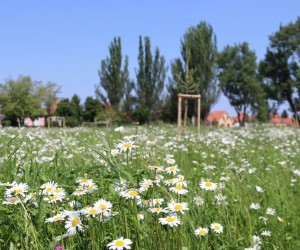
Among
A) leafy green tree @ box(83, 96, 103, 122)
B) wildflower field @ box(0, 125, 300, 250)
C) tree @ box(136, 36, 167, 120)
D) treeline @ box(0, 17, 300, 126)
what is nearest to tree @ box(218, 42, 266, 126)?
treeline @ box(0, 17, 300, 126)

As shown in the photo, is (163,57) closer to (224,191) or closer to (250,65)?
(250,65)

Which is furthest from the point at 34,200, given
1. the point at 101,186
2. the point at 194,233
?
the point at 194,233

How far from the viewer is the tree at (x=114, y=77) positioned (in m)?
33.6

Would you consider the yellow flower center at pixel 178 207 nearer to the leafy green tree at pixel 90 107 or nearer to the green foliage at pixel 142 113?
the green foliage at pixel 142 113

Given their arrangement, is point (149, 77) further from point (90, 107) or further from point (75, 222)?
point (75, 222)

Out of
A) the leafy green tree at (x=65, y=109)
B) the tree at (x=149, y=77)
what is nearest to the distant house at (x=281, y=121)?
the tree at (x=149, y=77)

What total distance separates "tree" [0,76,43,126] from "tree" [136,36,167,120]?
36.7 ft

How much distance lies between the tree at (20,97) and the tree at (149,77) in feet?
36.7

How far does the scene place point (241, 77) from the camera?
Answer: 132 feet

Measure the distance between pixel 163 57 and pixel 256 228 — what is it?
3194 cm

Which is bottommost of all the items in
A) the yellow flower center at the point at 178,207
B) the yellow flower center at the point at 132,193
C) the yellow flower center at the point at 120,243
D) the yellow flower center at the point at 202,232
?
the yellow flower center at the point at 202,232

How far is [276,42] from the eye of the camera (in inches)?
1406

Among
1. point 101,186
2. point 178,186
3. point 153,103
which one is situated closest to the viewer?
point 178,186

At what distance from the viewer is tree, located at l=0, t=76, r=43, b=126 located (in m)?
35.6
